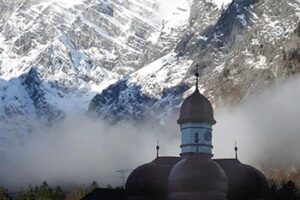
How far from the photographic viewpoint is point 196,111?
123812mm

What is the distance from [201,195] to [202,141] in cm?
1079

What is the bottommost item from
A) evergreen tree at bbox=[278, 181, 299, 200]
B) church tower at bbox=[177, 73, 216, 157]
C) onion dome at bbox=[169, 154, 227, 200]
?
onion dome at bbox=[169, 154, 227, 200]

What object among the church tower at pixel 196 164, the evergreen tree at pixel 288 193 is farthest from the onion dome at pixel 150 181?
the evergreen tree at pixel 288 193

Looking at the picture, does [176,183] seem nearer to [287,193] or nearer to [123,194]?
[123,194]

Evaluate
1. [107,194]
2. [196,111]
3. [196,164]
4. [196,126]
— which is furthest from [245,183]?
[107,194]

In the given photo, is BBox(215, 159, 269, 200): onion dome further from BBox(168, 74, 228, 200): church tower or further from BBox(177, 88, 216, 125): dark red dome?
BBox(177, 88, 216, 125): dark red dome

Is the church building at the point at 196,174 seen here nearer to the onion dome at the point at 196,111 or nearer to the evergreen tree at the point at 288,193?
the onion dome at the point at 196,111

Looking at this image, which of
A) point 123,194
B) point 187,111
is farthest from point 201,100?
point 123,194

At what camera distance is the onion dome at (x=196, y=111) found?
405ft

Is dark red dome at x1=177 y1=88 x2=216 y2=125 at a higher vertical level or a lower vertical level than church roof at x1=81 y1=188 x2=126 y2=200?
higher

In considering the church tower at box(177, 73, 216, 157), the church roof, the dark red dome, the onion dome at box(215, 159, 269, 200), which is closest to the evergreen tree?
the onion dome at box(215, 159, 269, 200)

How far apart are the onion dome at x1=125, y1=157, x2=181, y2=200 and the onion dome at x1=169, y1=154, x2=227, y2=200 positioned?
49.1 ft

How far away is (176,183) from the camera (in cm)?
11706

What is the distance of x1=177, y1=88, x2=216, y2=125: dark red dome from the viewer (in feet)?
405
